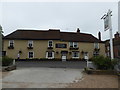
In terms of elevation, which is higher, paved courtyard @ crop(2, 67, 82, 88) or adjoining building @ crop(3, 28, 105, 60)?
adjoining building @ crop(3, 28, 105, 60)

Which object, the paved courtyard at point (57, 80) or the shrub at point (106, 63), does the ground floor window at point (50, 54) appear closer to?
the shrub at point (106, 63)

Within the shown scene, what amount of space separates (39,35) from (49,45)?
3.47 meters

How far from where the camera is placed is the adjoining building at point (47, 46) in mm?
36438

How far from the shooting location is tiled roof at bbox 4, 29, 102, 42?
37312 mm

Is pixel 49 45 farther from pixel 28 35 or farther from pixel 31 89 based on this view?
pixel 31 89

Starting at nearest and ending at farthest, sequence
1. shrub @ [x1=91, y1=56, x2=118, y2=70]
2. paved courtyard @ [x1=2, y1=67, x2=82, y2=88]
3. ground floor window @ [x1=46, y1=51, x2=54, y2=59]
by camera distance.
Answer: paved courtyard @ [x1=2, y1=67, x2=82, y2=88] → shrub @ [x1=91, y1=56, x2=118, y2=70] → ground floor window @ [x1=46, y1=51, x2=54, y2=59]

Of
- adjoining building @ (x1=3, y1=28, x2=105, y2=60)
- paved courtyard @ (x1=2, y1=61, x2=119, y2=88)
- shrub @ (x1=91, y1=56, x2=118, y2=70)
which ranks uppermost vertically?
adjoining building @ (x1=3, y1=28, x2=105, y2=60)

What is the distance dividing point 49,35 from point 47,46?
111 inches

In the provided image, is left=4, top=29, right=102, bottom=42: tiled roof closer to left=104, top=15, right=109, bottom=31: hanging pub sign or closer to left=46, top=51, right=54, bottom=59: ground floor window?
left=46, top=51, right=54, bottom=59: ground floor window

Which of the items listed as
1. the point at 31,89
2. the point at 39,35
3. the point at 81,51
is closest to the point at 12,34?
the point at 39,35

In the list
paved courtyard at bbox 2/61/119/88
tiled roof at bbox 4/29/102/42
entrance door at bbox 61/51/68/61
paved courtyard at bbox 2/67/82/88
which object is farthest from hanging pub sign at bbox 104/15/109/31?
tiled roof at bbox 4/29/102/42

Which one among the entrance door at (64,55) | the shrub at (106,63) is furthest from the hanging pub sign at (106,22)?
the entrance door at (64,55)

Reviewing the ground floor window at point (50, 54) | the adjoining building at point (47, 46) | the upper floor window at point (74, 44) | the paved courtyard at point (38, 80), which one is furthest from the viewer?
the upper floor window at point (74, 44)

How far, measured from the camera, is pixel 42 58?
36125 mm
